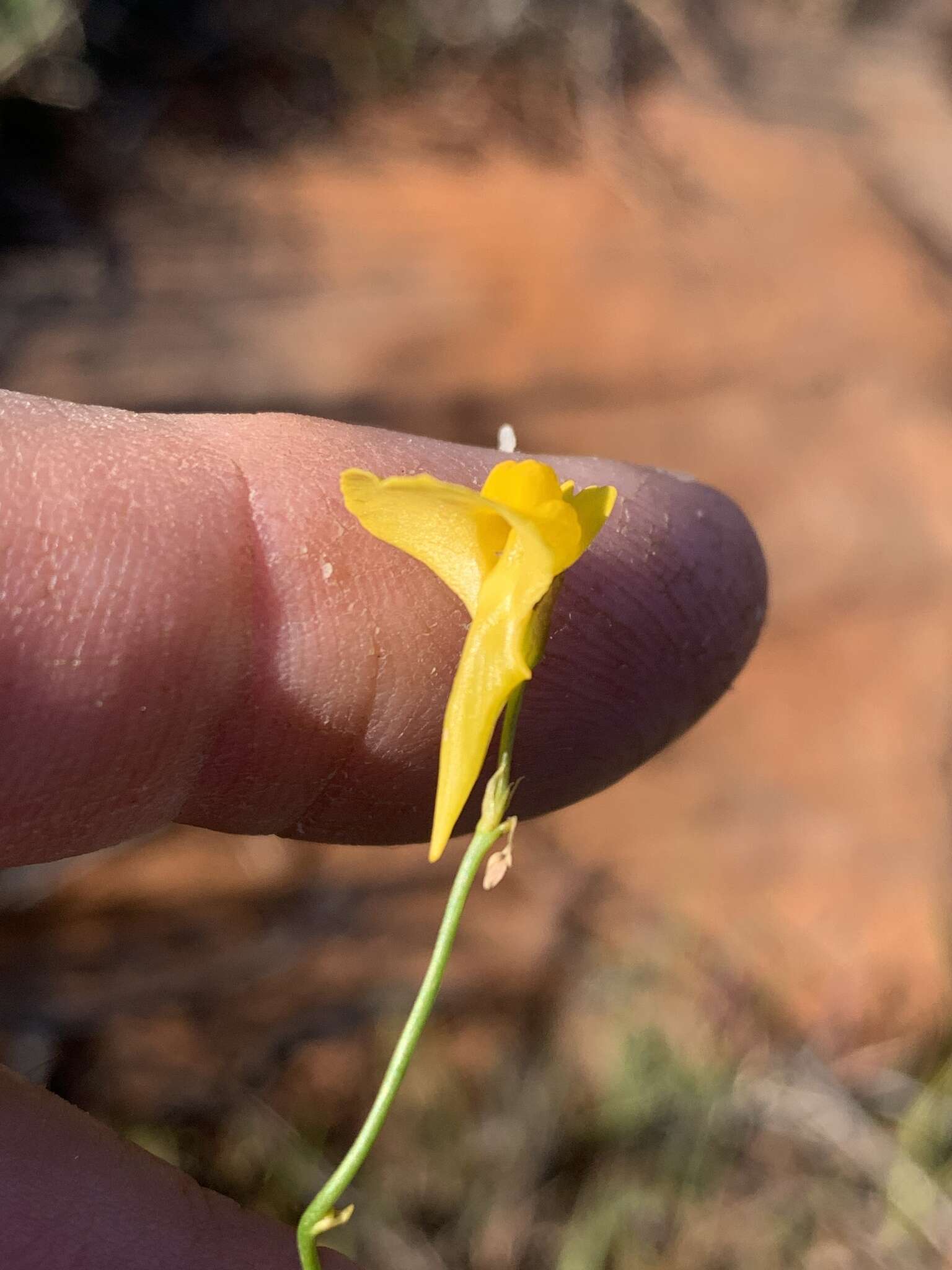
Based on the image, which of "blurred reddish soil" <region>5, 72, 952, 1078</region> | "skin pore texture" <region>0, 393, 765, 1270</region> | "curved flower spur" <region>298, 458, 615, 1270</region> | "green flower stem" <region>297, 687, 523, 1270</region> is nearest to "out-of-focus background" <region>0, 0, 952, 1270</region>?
"blurred reddish soil" <region>5, 72, 952, 1078</region>

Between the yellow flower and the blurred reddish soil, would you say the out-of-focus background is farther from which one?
the yellow flower

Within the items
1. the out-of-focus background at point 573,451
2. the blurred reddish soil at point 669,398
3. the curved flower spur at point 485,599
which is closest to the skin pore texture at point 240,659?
the curved flower spur at point 485,599

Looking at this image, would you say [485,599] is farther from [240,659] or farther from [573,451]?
[573,451]

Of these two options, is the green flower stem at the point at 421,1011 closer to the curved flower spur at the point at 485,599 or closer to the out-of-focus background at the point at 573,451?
the curved flower spur at the point at 485,599

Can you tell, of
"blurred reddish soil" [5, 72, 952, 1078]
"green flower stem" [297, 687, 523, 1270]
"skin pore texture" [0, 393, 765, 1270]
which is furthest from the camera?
"blurred reddish soil" [5, 72, 952, 1078]

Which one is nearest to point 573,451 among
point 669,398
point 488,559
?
point 669,398

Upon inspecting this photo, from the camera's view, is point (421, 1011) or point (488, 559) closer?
point (421, 1011)

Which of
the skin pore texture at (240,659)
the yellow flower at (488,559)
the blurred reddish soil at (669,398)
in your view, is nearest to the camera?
the yellow flower at (488,559)
